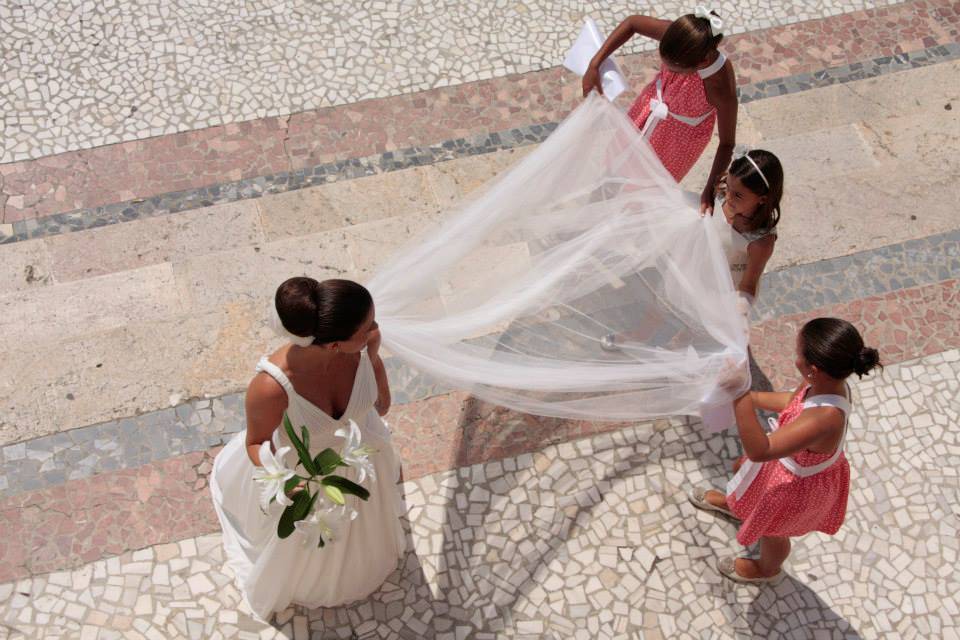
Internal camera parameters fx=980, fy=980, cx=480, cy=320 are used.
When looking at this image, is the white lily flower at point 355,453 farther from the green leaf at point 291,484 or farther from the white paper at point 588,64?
the white paper at point 588,64

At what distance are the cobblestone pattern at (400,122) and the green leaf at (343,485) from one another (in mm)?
3023

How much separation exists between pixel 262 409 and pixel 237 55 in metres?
3.80

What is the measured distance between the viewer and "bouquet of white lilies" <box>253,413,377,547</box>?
327 centimetres

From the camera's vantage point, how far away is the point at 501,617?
4.51 m

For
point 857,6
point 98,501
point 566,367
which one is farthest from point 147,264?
point 857,6

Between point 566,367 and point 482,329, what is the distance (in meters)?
0.40

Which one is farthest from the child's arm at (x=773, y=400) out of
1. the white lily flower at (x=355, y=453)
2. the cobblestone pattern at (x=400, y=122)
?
the cobblestone pattern at (x=400, y=122)

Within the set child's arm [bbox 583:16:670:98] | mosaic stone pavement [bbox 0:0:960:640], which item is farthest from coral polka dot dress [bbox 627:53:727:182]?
mosaic stone pavement [bbox 0:0:960:640]

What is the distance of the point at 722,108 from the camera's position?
186 inches

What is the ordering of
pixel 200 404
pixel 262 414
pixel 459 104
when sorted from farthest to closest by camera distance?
1. pixel 459 104
2. pixel 200 404
3. pixel 262 414

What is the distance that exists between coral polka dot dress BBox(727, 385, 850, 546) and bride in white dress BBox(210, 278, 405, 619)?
1543 millimetres

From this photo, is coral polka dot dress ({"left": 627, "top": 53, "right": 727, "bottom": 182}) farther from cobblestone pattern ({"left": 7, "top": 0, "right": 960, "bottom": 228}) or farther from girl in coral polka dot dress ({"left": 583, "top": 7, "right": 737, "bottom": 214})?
cobblestone pattern ({"left": 7, "top": 0, "right": 960, "bottom": 228})

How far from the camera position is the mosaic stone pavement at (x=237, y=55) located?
20.5 ft

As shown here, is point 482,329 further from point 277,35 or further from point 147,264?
point 277,35
